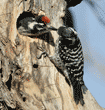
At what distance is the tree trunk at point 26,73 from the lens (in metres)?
0.68

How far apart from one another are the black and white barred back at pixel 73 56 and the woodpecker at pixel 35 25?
0.32 ft

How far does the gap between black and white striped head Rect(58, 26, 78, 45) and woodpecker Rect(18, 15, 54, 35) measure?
0.27ft

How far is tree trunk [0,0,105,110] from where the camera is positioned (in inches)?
26.8

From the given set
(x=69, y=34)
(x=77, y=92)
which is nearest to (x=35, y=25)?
(x=69, y=34)

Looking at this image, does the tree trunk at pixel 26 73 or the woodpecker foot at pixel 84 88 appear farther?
the woodpecker foot at pixel 84 88

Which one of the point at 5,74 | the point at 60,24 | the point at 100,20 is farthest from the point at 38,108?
the point at 100,20

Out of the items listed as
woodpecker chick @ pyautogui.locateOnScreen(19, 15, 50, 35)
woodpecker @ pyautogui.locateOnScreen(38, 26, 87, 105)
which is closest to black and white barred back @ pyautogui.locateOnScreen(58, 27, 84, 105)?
woodpecker @ pyautogui.locateOnScreen(38, 26, 87, 105)

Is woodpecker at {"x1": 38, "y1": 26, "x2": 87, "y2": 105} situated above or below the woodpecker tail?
above

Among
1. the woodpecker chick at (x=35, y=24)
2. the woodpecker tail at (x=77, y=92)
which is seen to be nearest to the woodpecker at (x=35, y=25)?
the woodpecker chick at (x=35, y=24)

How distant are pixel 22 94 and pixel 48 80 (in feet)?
0.51

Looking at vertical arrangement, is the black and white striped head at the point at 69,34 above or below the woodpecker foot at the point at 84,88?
above

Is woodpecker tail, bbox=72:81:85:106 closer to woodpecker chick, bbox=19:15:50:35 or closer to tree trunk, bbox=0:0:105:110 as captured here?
tree trunk, bbox=0:0:105:110

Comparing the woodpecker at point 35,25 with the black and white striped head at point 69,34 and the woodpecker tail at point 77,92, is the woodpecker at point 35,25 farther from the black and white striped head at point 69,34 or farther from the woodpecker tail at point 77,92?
the woodpecker tail at point 77,92

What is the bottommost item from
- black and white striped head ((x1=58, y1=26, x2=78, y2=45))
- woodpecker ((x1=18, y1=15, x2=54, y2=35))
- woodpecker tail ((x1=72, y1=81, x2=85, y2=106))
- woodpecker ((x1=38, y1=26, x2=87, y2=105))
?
woodpecker tail ((x1=72, y1=81, x2=85, y2=106))
